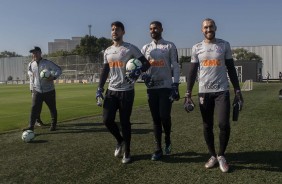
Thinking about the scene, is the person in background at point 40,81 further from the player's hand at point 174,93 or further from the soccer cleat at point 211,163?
the soccer cleat at point 211,163

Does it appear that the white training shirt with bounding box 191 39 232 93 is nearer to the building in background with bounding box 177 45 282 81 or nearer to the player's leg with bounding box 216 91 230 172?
the player's leg with bounding box 216 91 230 172

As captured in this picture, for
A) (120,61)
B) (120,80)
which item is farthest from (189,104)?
(120,61)

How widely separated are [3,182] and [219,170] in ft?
10.5

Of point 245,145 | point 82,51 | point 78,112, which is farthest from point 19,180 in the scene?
point 82,51

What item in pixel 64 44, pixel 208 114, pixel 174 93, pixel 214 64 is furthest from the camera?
pixel 64 44

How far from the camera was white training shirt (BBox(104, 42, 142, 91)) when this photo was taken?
6414 mm

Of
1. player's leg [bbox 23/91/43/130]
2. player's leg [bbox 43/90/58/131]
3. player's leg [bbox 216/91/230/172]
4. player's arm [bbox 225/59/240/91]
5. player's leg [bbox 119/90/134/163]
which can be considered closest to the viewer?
player's leg [bbox 216/91/230/172]

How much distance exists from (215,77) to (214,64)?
0.20 meters

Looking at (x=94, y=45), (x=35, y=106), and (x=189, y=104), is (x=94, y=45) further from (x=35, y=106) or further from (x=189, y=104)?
(x=189, y=104)

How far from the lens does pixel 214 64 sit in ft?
18.9

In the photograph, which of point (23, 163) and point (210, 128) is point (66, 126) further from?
Result: point (210, 128)

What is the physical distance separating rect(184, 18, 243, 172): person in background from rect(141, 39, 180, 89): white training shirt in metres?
0.60

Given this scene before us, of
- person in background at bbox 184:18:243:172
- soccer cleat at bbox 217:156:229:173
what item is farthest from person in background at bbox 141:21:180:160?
soccer cleat at bbox 217:156:229:173

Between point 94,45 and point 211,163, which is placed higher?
point 94,45
